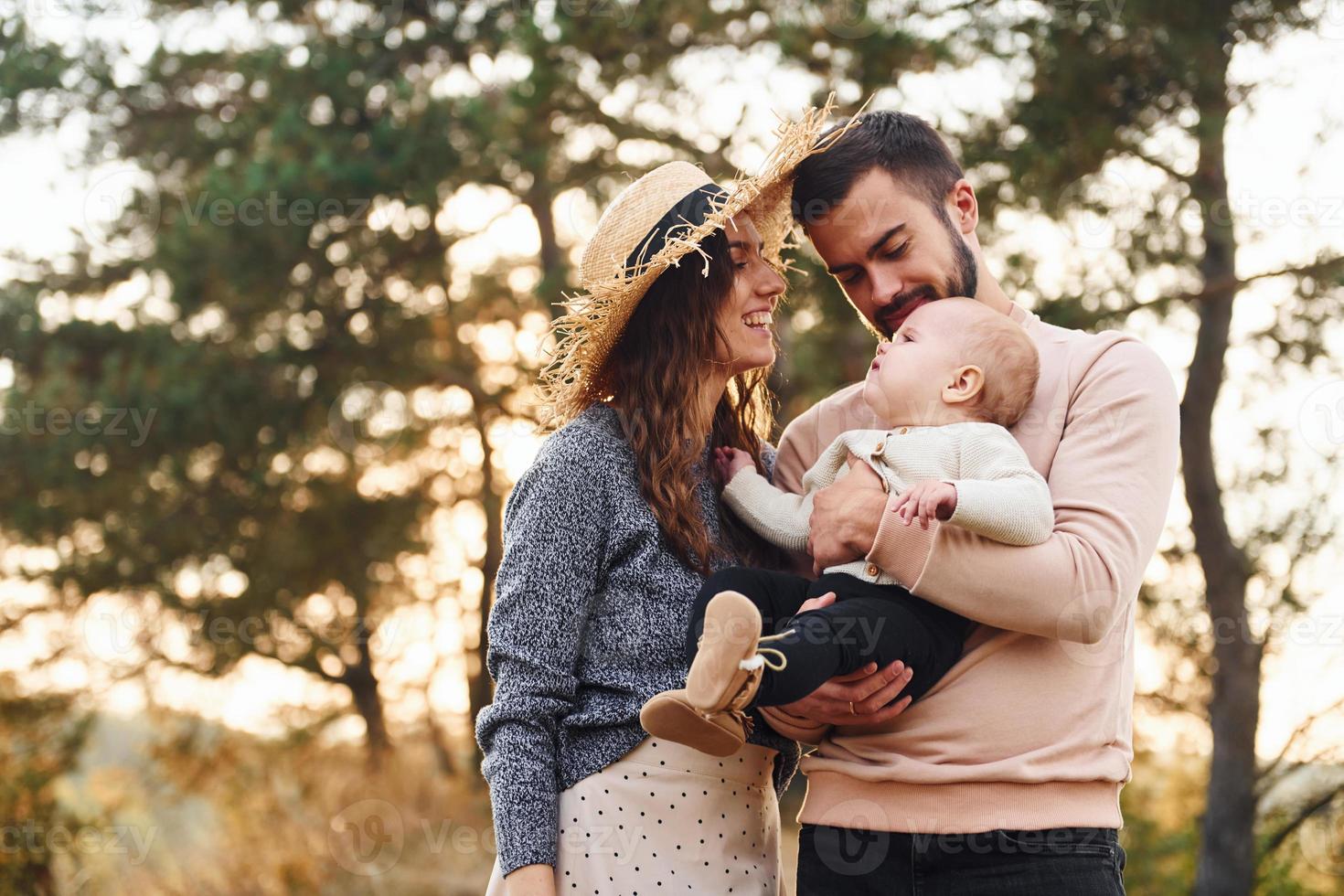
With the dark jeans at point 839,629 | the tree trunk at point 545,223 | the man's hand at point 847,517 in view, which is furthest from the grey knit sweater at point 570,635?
the tree trunk at point 545,223

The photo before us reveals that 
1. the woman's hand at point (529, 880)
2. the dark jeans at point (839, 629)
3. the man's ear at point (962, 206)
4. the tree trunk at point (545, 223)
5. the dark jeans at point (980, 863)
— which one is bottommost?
the woman's hand at point (529, 880)

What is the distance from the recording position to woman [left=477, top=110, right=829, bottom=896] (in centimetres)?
222

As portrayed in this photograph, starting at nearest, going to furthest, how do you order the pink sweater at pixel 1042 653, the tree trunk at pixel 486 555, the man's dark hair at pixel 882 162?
1. the pink sweater at pixel 1042 653
2. the man's dark hair at pixel 882 162
3. the tree trunk at pixel 486 555

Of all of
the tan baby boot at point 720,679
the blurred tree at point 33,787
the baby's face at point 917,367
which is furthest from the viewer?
the blurred tree at point 33,787

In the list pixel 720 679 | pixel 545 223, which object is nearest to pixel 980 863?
pixel 720 679

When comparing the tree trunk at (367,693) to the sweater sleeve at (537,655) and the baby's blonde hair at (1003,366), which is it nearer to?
the sweater sleeve at (537,655)

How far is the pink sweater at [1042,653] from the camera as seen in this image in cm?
195

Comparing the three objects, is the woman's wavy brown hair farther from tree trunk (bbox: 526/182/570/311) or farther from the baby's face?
tree trunk (bbox: 526/182/570/311)

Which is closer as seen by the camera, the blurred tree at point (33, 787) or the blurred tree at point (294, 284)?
the blurred tree at point (33, 787)

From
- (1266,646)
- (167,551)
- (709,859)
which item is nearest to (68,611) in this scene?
(167,551)

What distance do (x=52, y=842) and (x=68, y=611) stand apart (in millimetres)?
3663

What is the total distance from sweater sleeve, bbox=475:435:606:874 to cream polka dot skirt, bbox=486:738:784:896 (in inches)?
2.1

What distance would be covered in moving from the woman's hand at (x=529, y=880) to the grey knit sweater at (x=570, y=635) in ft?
0.06

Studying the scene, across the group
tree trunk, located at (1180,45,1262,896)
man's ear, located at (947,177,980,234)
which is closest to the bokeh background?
tree trunk, located at (1180,45,1262,896)
